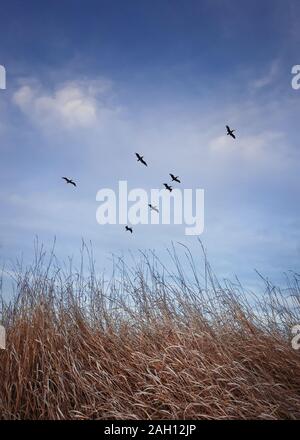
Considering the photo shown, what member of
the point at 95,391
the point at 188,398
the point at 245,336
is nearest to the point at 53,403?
the point at 95,391

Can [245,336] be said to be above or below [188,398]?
above

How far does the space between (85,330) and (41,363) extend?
1.64 feet

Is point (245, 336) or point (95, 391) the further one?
point (245, 336)

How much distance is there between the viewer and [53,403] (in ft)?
11.4

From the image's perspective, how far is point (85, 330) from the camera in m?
4.20
